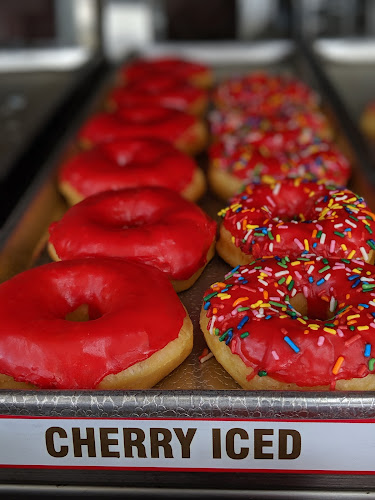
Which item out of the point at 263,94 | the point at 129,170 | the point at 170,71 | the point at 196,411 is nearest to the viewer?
the point at 196,411

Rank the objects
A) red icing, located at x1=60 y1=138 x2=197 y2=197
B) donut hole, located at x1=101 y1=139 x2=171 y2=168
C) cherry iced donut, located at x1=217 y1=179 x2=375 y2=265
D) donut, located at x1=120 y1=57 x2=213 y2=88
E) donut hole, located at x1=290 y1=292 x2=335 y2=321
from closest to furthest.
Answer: donut hole, located at x1=290 y1=292 x2=335 y2=321 < cherry iced donut, located at x1=217 y1=179 x2=375 y2=265 < red icing, located at x1=60 y1=138 x2=197 y2=197 < donut hole, located at x1=101 y1=139 x2=171 y2=168 < donut, located at x1=120 y1=57 x2=213 y2=88

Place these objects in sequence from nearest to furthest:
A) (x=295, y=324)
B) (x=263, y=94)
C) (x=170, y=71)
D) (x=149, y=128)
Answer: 1. (x=295, y=324)
2. (x=149, y=128)
3. (x=263, y=94)
4. (x=170, y=71)

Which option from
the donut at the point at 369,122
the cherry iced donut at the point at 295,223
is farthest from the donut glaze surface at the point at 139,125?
the donut at the point at 369,122

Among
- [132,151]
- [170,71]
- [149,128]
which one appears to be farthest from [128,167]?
[170,71]

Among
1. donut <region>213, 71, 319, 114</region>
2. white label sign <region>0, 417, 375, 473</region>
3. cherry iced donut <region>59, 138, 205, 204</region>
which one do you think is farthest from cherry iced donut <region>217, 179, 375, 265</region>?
donut <region>213, 71, 319, 114</region>

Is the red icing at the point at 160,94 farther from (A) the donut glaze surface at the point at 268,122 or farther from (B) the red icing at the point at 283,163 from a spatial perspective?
(B) the red icing at the point at 283,163

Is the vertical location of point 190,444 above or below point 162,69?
below

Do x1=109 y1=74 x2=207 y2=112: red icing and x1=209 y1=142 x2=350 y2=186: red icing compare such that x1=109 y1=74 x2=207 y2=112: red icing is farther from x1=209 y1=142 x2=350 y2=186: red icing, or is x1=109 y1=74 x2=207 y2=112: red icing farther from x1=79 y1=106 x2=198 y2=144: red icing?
x1=209 y1=142 x2=350 y2=186: red icing

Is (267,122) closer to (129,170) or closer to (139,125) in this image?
(139,125)
